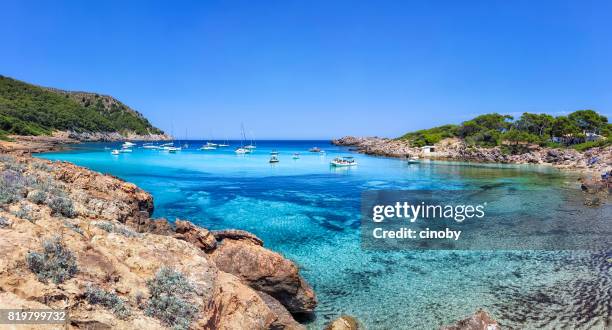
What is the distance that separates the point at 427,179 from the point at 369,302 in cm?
4491

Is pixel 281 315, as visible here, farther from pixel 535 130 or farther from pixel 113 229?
pixel 535 130

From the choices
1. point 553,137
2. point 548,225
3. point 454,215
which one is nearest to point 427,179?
point 454,215

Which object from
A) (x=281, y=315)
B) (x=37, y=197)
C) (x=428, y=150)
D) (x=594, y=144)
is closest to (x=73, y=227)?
(x=37, y=197)

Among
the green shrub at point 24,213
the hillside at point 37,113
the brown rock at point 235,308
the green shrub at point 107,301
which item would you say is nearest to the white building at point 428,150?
the brown rock at point 235,308

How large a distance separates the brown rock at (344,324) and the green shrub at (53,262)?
318 inches

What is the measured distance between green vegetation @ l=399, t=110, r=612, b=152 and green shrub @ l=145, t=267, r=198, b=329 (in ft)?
332

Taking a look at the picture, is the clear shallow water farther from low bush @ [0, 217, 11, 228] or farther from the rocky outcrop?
low bush @ [0, 217, 11, 228]

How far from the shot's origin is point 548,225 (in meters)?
26.7

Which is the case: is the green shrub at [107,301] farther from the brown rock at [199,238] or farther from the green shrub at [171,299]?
the brown rock at [199,238]

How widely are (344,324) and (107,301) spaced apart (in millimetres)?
7880

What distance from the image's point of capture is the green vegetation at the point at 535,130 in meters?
96.2

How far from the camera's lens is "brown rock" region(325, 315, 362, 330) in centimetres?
Answer: 1199

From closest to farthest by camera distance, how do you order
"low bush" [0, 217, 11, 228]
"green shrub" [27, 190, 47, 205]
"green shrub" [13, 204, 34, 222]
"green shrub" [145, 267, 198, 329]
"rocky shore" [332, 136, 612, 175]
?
1. "green shrub" [145, 267, 198, 329]
2. "low bush" [0, 217, 11, 228]
3. "green shrub" [13, 204, 34, 222]
4. "green shrub" [27, 190, 47, 205]
5. "rocky shore" [332, 136, 612, 175]

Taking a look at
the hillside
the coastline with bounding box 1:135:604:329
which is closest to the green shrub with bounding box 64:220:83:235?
the coastline with bounding box 1:135:604:329
